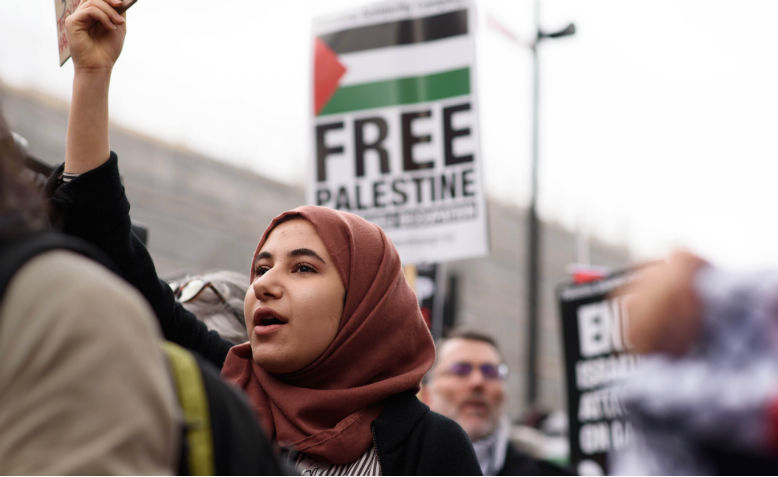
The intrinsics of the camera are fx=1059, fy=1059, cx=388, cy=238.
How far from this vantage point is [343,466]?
2.35 m

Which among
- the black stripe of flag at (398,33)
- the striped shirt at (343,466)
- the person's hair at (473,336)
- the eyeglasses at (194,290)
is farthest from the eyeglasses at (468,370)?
the striped shirt at (343,466)

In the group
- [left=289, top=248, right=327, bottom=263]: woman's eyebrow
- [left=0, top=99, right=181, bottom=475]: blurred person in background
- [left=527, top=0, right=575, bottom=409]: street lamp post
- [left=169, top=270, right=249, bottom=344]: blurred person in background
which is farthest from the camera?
[left=527, top=0, right=575, bottom=409]: street lamp post

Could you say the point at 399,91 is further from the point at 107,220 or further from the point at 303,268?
the point at 107,220

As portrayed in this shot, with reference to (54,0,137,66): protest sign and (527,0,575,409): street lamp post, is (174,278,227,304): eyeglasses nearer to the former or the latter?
(54,0,137,66): protest sign

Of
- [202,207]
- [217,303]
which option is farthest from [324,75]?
[202,207]

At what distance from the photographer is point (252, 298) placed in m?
2.45

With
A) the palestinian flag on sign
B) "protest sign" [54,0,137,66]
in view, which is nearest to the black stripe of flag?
the palestinian flag on sign

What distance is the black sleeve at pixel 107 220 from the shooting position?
7.45 ft

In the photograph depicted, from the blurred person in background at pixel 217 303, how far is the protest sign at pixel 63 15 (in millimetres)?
823

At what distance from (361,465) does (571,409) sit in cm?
337

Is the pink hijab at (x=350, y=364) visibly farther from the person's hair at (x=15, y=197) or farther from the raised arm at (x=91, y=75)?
the person's hair at (x=15, y=197)

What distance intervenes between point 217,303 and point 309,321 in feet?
2.71

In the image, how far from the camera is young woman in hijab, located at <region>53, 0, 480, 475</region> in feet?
7.59

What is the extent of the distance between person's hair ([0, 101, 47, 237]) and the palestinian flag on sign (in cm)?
389
